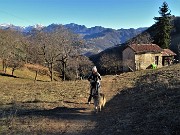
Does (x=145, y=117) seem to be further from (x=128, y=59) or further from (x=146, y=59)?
(x=128, y=59)

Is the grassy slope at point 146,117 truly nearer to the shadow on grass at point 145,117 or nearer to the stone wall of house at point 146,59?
the shadow on grass at point 145,117

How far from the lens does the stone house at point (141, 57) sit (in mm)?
66438

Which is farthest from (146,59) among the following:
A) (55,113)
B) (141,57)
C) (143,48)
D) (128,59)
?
(55,113)

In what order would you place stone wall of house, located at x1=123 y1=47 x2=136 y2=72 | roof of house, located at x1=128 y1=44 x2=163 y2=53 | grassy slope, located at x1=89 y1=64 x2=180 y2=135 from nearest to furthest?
grassy slope, located at x1=89 y1=64 x2=180 y2=135 < roof of house, located at x1=128 y1=44 x2=163 y2=53 < stone wall of house, located at x1=123 y1=47 x2=136 y2=72

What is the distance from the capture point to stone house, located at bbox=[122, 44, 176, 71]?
66.4 m

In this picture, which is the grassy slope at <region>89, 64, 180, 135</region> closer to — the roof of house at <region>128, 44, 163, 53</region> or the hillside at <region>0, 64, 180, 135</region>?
the hillside at <region>0, 64, 180, 135</region>

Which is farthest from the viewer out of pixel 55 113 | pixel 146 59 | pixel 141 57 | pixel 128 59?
pixel 128 59

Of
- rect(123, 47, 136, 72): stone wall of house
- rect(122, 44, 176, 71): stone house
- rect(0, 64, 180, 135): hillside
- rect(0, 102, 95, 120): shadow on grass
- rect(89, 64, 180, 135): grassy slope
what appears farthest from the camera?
rect(123, 47, 136, 72): stone wall of house

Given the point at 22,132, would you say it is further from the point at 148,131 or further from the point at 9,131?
the point at 148,131

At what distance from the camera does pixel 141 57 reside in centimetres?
6669

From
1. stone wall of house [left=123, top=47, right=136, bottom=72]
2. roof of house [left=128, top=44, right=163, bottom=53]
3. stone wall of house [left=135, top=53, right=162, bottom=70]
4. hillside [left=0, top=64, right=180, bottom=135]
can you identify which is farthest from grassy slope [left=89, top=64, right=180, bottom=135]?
stone wall of house [left=123, top=47, right=136, bottom=72]

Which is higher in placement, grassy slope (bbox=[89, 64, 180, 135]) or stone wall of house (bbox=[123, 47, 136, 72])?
stone wall of house (bbox=[123, 47, 136, 72])

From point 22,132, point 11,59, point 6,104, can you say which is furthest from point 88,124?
point 11,59

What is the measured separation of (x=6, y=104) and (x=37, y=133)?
8580 mm
